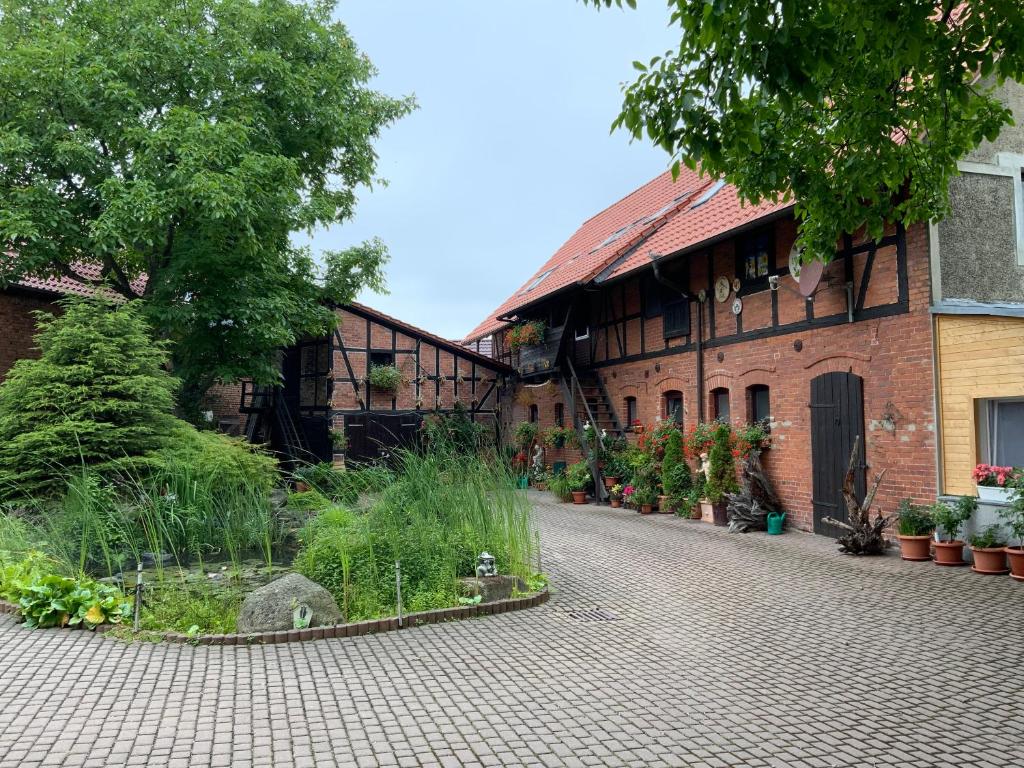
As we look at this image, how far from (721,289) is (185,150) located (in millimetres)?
9510

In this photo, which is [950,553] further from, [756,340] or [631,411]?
[631,411]

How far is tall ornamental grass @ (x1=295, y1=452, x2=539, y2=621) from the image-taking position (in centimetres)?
647

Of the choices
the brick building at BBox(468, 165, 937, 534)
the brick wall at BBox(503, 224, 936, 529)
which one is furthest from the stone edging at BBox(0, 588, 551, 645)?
the brick building at BBox(468, 165, 937, 534)

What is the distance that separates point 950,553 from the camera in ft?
27.4

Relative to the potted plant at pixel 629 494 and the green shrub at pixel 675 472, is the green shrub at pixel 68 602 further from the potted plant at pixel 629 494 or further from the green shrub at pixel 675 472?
the potted plant at pixel 629 494

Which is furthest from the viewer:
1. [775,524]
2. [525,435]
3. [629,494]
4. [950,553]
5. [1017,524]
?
[525,435]

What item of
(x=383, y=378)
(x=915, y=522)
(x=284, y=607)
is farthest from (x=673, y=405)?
(x=284, y=607)

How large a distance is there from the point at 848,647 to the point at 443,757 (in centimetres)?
334

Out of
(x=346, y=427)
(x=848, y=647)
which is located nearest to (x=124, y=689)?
(x=848, y=647)

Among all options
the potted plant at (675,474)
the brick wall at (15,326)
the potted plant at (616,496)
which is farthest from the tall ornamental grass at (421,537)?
the brick wall at (15,326)

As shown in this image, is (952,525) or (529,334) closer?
(952,525)

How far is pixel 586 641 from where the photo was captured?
18.6 ft

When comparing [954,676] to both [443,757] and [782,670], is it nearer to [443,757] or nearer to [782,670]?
[782,670]

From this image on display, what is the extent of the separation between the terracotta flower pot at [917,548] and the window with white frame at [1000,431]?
1.17 metres
